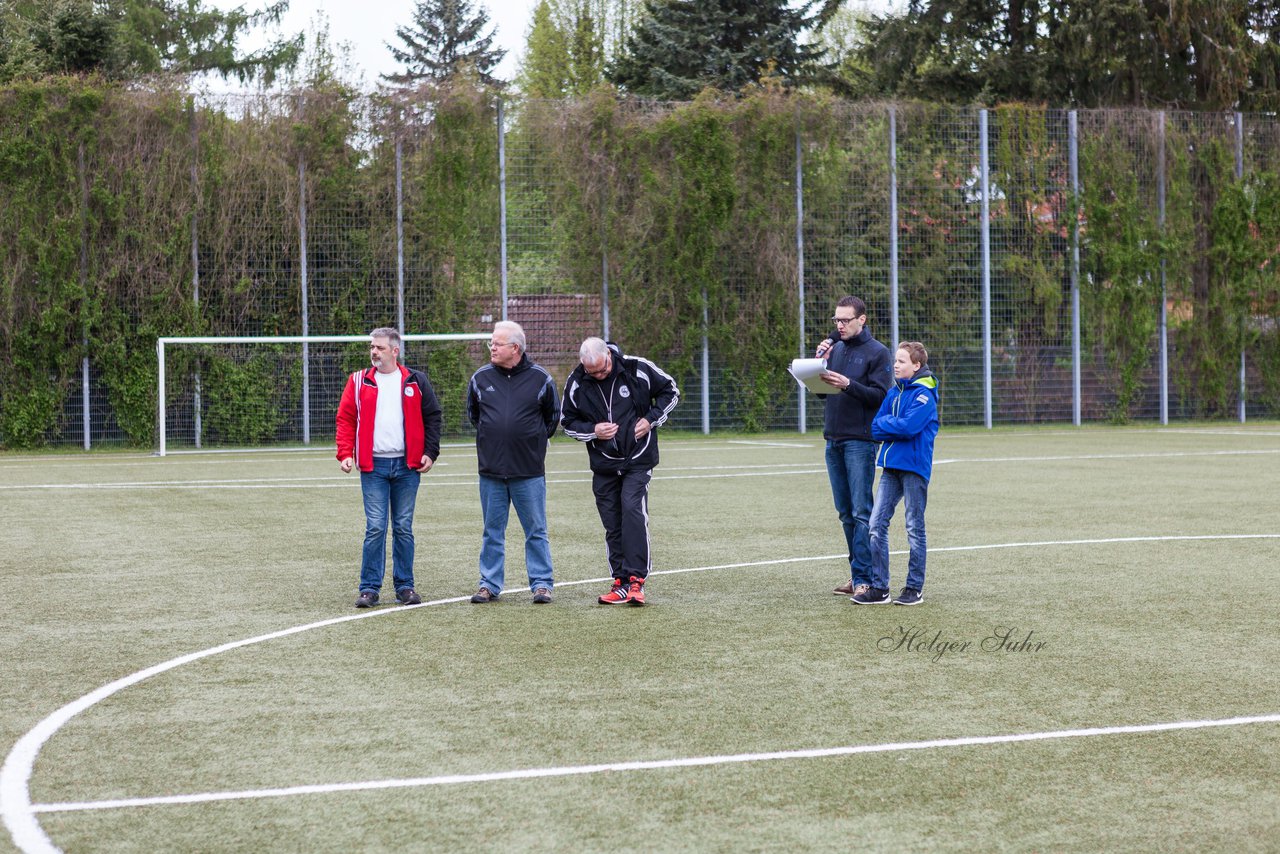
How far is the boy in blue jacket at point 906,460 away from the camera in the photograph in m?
8.22

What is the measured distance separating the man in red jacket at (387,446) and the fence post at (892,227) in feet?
63.8

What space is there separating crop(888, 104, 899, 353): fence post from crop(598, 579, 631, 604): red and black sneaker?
1940 cm

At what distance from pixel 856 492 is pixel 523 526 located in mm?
1928

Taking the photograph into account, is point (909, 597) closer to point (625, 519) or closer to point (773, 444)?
point (625, 519)

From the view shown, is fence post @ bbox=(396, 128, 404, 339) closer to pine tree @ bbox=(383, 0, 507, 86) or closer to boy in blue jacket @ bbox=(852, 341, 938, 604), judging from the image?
boy in blue jacket @ bbox=(852, 341, 938, 604)

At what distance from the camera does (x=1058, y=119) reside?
28.4m

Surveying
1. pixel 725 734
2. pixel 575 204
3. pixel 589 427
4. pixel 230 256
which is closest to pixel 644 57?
pixel 575 204

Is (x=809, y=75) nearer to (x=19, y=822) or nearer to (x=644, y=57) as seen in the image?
(x=644, y=57)

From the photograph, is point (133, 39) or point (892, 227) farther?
point (133, 39)

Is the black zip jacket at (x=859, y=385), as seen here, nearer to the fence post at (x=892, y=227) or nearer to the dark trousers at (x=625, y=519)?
the dark trousers at (x=625, y=519)

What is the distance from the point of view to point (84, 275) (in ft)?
78.8

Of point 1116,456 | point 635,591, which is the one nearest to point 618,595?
point 635,591

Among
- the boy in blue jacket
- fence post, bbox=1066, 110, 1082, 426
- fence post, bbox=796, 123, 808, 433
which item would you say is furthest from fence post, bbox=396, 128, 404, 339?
the boy in blue jacket

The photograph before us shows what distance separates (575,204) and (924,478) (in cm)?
1854
